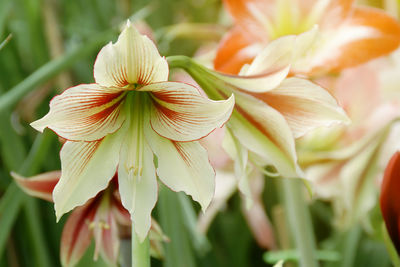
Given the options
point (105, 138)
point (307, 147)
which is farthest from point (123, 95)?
point (307, 147)

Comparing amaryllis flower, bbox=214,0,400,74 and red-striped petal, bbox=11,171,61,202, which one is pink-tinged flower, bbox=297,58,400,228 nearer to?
amaryllis flower, bbox=214,0,400,74

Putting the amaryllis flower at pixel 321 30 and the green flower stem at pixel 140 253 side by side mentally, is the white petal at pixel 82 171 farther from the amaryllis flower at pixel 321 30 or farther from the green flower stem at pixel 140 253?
the amaryllis flower at pixel 321 30

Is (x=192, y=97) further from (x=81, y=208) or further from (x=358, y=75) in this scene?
(x=358, y=75)

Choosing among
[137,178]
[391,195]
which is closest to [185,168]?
[137,178]

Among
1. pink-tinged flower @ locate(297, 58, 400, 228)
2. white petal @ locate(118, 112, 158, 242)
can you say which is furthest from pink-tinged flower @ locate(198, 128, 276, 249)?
white petal @ locate(118, 112, 158, 242)

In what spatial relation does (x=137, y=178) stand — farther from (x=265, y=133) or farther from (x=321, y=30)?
(x=321, y=30)

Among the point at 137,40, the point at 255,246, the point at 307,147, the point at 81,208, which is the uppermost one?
the point at 137,40
